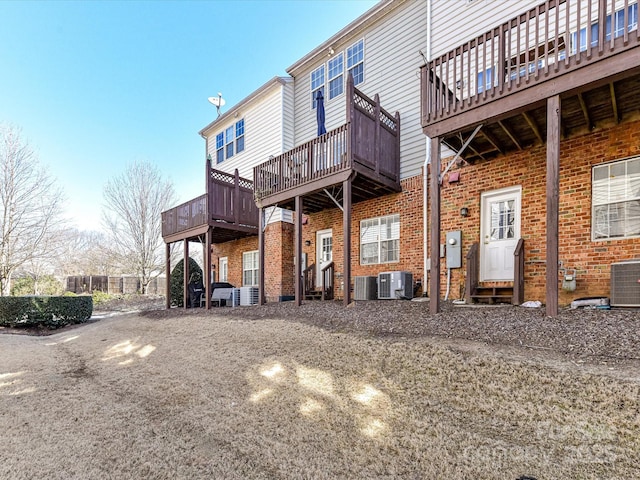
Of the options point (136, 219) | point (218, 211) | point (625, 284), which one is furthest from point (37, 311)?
point (625, 284)

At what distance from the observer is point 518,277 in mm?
6090

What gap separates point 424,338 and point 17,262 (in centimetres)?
1863

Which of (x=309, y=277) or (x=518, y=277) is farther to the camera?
(x=309, y=277)

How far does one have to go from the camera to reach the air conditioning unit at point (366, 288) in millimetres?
8508

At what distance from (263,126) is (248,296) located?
647 cm

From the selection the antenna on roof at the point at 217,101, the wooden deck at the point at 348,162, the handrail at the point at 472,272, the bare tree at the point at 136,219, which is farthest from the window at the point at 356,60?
the bare tree at the point at 136,219

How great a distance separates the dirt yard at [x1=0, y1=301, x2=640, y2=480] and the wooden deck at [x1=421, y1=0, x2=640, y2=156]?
3053 millimetres

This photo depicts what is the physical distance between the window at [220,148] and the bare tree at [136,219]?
30.4 ft

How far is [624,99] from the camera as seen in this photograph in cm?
515

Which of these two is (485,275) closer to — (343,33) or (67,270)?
(343,33)

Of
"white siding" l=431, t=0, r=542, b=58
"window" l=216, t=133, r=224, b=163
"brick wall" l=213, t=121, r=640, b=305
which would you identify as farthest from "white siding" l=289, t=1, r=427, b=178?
"window" l=216, t=133, r=224, b=163

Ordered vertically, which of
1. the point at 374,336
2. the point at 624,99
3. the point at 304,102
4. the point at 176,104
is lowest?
the point at 374,336

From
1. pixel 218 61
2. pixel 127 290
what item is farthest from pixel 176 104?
pixel 127 290

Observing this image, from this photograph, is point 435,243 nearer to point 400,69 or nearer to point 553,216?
point 553,216
